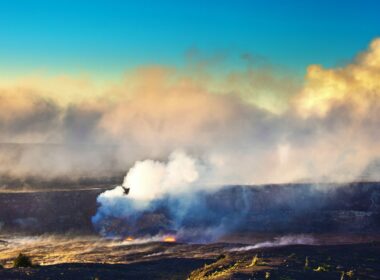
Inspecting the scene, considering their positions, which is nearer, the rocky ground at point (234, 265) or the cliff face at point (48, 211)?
the rocky ground at point (234, 265)

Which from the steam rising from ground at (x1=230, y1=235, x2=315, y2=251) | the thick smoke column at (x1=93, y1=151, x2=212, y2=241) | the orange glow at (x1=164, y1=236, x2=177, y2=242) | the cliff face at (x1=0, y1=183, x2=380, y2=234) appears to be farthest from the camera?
the thick smoke column at (x1=93, y1=151, x2=212, y2=241)

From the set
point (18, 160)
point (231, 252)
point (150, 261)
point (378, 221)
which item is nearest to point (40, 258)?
point (150, 261)

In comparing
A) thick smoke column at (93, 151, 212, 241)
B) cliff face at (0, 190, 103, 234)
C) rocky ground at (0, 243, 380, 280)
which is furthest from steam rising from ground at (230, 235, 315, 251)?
cliff face at (0, 190, 103, 234)

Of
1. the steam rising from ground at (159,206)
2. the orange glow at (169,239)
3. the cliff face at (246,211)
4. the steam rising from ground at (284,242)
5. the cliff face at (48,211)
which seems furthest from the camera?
the cliff face at (246,211)

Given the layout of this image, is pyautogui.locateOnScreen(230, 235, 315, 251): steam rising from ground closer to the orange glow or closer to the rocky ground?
the rocky ground

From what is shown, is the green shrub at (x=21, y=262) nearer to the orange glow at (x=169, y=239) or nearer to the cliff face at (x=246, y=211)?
the orange glow at (x=169, y=239)

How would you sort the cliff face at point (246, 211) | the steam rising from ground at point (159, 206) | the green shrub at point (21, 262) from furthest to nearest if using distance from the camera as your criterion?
1. the cliff face at point (246, 211)
2. the steam rising from ground at point (159, 206)
3. the green shrub at point (21, 262)

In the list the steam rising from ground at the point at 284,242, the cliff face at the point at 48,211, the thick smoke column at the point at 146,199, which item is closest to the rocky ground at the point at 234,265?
the steam rising from ground at the point at 284,242

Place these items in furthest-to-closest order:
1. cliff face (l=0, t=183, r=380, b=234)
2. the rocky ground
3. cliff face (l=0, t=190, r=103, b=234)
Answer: cliff face (l=0, t=183, r=380, b=234), cliff face (l=0, t=190, r=103, b=234), the rocky ground

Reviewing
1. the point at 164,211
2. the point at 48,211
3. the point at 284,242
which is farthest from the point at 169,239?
the point at 48,211
